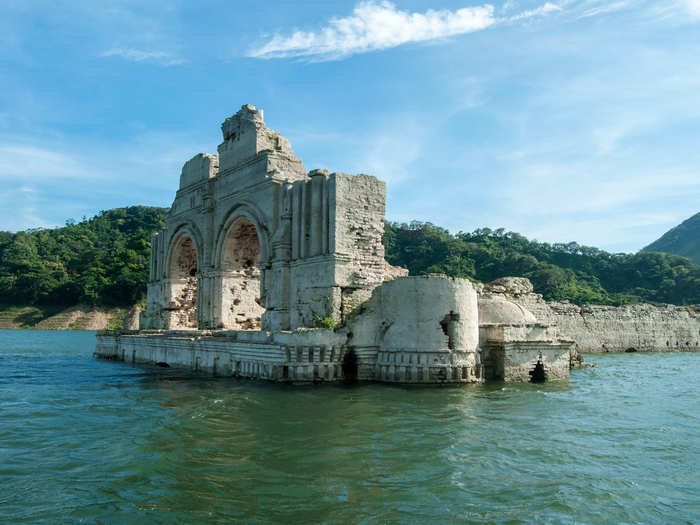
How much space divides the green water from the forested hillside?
4371cm

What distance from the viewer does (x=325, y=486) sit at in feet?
19.8

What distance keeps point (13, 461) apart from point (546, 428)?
7665 mm

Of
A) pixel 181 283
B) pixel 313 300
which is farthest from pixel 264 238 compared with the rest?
pixel 181 283

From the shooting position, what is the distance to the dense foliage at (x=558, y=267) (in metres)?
55.4

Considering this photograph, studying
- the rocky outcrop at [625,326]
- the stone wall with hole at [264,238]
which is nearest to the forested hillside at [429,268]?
the rocky outcrop at [625,326]

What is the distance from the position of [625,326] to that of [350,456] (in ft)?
96.1

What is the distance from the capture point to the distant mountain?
103 meters

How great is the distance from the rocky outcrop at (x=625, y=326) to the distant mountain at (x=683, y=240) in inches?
3008

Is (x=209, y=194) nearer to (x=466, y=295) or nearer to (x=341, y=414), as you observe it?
(x=466, y=295)

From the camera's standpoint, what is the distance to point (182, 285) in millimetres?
26844

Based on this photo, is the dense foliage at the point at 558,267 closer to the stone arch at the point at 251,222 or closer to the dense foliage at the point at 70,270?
the dense foliage at the point at 70,270

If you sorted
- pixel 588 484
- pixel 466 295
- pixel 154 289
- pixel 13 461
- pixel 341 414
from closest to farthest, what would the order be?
pixel 588 484 < pixel 13 461 < pixel 341 414 < pixel 466 295 < pixel 154 289

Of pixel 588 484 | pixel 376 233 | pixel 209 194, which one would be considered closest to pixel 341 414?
pixel 588 484

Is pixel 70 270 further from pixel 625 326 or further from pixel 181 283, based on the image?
pixel 625 326
